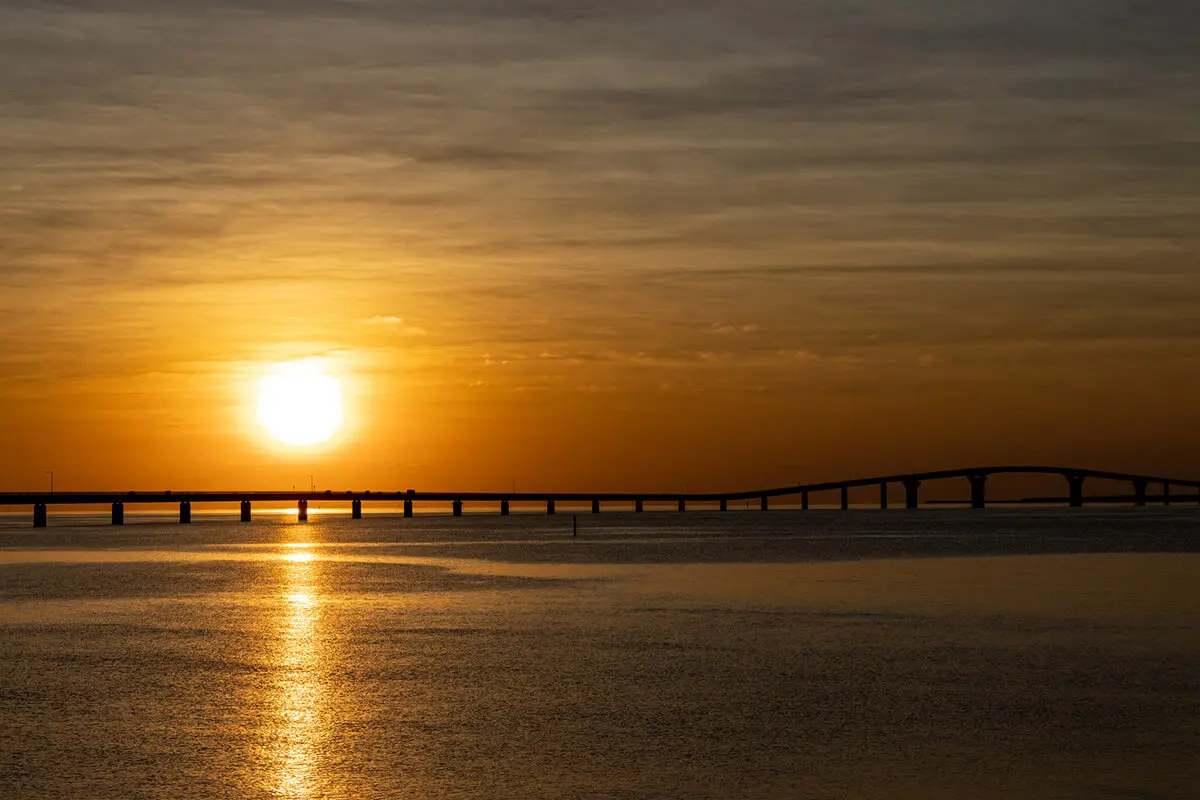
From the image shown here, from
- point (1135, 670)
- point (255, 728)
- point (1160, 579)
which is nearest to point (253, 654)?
point (255, 728)

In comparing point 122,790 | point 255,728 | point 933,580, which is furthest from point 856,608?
point 122,790

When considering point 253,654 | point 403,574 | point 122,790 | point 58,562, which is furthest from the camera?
point 58,562

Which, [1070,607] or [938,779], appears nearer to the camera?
[938,779]

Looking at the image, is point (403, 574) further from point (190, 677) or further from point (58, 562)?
point (190, 677)

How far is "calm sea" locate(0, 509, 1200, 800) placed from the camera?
1617 cm

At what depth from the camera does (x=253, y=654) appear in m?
28.5

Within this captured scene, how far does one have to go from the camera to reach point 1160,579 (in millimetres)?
51656

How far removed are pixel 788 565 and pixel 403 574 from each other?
16675 millimetres

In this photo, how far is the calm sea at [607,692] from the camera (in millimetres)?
16172

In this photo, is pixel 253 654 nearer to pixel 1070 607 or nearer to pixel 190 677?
pixel 190 677

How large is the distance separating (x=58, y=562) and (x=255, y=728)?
63.5 m

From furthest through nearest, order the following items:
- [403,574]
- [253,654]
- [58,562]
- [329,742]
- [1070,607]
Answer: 1. [58,562]
2. [403,574]
3. [1070,607]
4. [253,654]
5. [329,742]

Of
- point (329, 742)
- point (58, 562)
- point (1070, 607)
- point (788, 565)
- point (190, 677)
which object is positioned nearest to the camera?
point (329, 742)

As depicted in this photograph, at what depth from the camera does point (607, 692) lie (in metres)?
22.8
